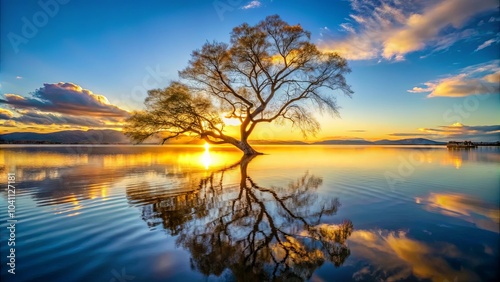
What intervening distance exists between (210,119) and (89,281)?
28.3 meters

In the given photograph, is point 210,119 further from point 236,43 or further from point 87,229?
point 87,229

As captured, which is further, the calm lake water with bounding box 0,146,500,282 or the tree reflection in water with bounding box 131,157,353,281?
the tree reflection in water with bounding box 131,157,353,281

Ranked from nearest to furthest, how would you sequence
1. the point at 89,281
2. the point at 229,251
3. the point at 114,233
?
the point at 89,281 → the point at 229,251 → the point at 114,233

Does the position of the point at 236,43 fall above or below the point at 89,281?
above

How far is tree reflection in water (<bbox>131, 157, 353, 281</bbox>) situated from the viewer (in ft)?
11.7

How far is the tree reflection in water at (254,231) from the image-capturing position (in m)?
3.58

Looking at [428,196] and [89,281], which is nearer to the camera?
[89,281]

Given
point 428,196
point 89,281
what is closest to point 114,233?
point 89,281

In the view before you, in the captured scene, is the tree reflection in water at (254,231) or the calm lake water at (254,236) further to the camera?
the tree reflection in water at (254,231)

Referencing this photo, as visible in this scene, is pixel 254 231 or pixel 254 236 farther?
pixel 254 231

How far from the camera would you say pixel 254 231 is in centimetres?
488

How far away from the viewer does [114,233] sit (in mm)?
4879

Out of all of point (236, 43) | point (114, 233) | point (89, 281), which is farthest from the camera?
point (236, 43)

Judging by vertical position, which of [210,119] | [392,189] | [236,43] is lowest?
[392,189]
